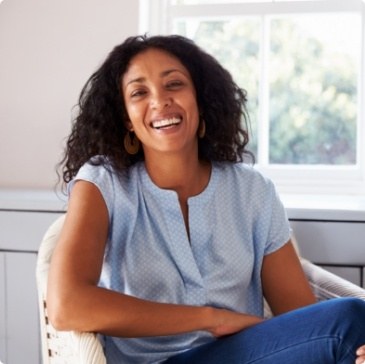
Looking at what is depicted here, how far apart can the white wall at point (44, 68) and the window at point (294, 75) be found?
189 millimetres

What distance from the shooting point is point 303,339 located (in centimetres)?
129

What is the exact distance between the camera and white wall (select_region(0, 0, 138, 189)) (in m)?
2.26

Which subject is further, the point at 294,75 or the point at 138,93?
the point at 294,75

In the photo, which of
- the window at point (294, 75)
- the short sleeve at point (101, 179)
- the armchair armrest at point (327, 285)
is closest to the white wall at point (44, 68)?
the window at point (294, 75)

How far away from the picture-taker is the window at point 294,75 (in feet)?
7.71

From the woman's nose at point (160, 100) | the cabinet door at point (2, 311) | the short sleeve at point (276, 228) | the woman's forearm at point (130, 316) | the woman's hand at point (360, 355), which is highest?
the woman's nose at point (160, 100)

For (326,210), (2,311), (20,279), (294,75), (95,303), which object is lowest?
(2,311)

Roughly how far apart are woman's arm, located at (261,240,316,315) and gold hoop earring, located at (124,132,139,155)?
1.25 ft

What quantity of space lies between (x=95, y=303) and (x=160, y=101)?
461mm

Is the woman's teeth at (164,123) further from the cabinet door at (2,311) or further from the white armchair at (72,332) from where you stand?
the cabinet door at (2,311)

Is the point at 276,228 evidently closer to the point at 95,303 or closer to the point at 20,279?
the point at 95,303

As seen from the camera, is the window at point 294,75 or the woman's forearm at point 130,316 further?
the window at point 294,75

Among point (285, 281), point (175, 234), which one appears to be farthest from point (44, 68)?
point (285, 281)

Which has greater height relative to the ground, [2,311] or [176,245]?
[176,245]
